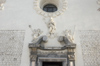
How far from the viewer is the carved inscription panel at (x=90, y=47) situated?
750 cm

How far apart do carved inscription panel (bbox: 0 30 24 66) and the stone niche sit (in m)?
0.68

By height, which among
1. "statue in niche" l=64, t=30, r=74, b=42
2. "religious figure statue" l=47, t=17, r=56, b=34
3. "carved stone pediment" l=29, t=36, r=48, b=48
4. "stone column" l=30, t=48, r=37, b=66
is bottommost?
"stone column" l=30, t=48, r=37, b=66

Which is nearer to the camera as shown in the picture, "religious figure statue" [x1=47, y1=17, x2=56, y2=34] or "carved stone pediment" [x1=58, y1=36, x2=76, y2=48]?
"carved stone pediment" [x1=58, y1=36, x2=76, y2=48]

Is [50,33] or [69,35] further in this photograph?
[50,33]

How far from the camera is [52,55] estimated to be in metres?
7.61

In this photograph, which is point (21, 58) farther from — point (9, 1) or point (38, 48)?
point (9, 1)

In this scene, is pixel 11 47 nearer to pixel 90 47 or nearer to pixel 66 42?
pixel 66 42

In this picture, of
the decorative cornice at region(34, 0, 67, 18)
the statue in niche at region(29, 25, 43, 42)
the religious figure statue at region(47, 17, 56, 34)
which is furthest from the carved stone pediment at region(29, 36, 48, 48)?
the decorative cornice at region(34, 0, 67, 18)

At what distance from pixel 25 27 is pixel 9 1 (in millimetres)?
2068

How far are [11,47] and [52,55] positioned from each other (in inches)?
79.6

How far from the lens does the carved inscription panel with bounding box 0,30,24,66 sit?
24.9 feet

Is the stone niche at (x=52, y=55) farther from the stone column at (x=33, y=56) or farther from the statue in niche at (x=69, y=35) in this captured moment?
the statue in niche at (x=69, y=35)

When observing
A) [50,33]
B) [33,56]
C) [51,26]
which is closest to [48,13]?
[51,26]

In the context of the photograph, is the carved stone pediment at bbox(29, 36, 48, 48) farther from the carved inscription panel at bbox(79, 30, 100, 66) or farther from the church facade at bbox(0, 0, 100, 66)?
the carved inscription panel at bbox(79, 30, 100, 66)
